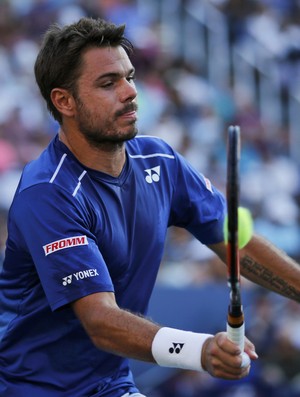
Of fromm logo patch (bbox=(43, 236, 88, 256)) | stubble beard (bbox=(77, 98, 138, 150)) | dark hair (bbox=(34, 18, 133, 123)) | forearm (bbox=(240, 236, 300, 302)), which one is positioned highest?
dark hair (bbox=(34, 18, 133, 123))

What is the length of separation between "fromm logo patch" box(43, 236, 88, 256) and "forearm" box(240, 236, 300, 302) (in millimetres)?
1083

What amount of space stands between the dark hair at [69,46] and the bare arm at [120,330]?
114cm

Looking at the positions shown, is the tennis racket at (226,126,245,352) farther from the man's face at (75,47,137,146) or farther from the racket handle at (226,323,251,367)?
the man's face at (75,47,137,146)

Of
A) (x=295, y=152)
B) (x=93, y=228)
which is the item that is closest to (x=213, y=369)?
(x=93, y=228)

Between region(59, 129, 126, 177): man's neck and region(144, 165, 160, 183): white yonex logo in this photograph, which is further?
region(144, 165, 160, 183): white yonex logo

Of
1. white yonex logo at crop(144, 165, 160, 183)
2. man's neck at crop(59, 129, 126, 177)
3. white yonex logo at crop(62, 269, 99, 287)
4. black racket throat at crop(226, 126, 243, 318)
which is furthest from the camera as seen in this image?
white yonex logo at crop(144, 165, 160, 183)

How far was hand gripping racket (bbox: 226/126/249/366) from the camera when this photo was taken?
351cm

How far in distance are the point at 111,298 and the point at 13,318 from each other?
65 centimetres

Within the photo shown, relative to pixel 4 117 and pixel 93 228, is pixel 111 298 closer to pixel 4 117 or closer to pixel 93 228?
pixel 93 228

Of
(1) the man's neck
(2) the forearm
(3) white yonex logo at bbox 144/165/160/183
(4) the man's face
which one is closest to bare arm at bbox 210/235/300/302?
(2) the forearm

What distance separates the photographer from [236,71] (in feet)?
43.6

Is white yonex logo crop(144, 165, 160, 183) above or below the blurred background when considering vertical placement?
above

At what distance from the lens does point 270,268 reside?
4.95m

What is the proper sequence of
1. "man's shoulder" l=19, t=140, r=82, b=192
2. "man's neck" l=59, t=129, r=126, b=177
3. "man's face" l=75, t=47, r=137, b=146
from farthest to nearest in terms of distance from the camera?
"man's neck" l=59, t=129, r=126, b=177
"man's face" l=75, t=47, r=137, b=146
"man's shoulder" l=19, t=140, r=82, b=192
